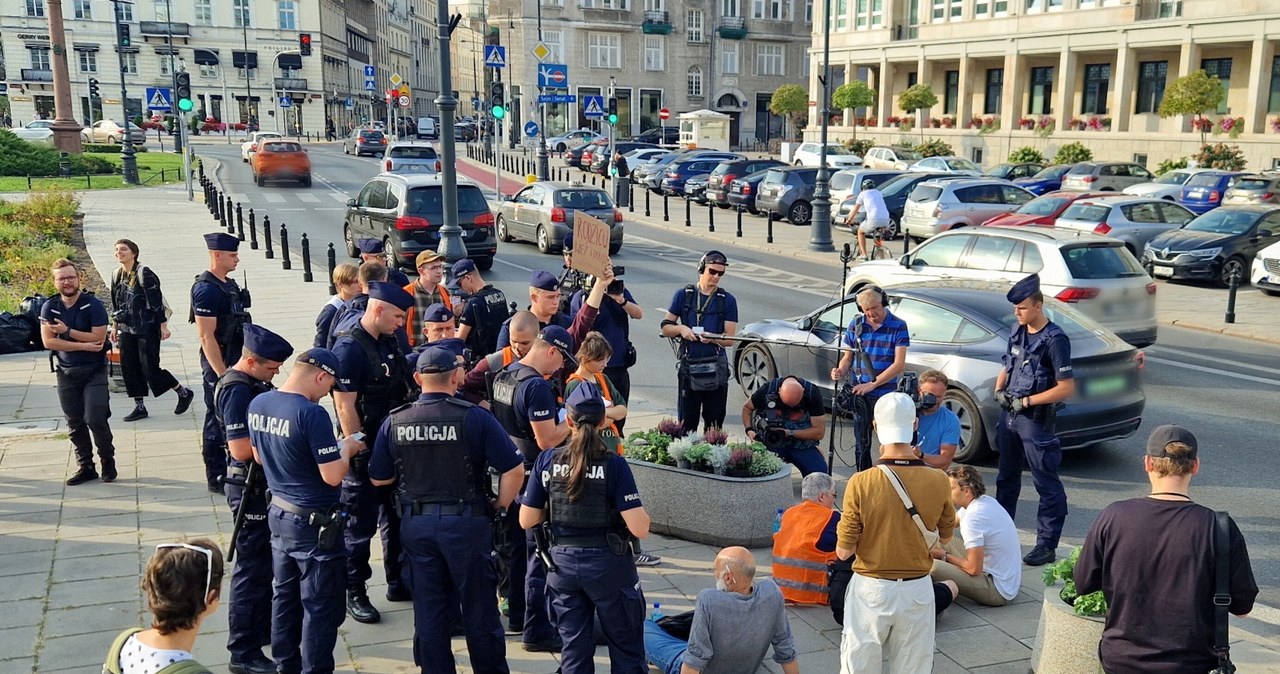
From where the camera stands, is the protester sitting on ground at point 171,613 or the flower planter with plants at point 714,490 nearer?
the protester sitting on ground at point 171,613

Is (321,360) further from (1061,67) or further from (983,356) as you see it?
(1061,67)

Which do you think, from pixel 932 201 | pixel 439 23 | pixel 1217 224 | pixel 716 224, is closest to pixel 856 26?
pixel 716 224

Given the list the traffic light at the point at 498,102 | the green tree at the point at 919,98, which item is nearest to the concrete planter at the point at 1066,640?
the traffic light at the point at 498,102

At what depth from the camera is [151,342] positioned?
397 inches

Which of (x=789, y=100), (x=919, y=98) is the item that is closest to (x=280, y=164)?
(x=919, y=98)

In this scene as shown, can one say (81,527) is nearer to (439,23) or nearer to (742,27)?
(439,23)

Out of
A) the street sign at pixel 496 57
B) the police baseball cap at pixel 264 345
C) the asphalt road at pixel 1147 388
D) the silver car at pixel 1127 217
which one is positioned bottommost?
the asphalt road at pixel 1147 388

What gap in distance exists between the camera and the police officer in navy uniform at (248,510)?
229 inches

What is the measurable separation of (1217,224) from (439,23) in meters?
16.3

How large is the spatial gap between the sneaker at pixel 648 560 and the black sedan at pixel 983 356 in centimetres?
221

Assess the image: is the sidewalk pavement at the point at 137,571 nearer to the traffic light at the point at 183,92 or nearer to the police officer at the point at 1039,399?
the police officer at the point at 1039,399

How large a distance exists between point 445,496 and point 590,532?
759 mm

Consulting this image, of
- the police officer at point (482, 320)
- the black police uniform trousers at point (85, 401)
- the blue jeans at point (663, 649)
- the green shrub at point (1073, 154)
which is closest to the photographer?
the blue jeans at point (663, 649)

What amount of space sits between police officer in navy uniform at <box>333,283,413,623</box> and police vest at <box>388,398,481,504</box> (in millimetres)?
979
